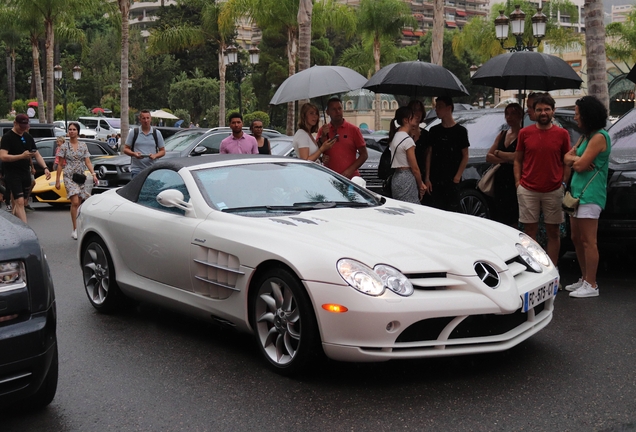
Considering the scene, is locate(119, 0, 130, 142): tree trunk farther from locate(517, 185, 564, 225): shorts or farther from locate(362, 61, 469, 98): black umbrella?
locate(517, 185, 564, 225): shorts

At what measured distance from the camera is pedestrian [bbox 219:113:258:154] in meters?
10.2

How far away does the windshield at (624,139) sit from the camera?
831 cm

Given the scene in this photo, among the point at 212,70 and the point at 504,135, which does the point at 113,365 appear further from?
the point at 212,70

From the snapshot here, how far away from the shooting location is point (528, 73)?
30.5ft

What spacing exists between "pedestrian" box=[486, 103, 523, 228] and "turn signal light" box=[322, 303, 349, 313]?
4.55 meters

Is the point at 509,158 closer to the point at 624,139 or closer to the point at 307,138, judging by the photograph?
the point at 624,139

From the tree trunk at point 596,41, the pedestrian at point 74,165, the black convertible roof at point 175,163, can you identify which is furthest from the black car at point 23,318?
the tree trunk at point 596,41

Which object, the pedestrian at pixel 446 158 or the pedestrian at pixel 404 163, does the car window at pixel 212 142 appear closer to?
the pedestrian at pixel 446 158

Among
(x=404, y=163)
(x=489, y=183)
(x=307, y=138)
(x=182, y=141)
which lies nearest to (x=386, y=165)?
(x=404, y=163)

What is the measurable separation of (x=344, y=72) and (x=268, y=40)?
2424 inches

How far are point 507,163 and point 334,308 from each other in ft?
15.6

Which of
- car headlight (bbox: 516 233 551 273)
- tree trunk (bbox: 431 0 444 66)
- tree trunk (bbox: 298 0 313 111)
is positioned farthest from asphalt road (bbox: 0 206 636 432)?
tree trunk (bbox: 431 0 444 66)

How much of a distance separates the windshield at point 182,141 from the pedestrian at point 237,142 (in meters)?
5.52

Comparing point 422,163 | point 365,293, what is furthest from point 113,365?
point 422,163
